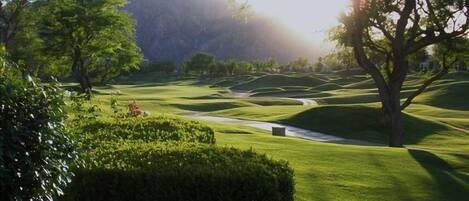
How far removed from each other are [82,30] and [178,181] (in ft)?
131

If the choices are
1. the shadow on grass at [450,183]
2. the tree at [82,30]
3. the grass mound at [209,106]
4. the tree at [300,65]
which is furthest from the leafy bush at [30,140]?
the tree at [300,65]

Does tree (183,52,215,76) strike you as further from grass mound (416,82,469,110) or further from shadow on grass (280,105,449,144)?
shadow on grass (280,105,449,144)

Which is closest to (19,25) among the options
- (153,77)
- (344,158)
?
(344,158)

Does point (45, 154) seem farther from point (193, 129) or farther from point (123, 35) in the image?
point (123, 35)

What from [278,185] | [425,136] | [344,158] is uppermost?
[278,185]

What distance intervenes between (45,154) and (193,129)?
7984 mm

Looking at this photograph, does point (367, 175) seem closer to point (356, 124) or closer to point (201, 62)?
point (356, 124)

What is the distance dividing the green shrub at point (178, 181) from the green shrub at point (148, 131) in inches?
90.4

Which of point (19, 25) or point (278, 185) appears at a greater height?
point (19, 25)

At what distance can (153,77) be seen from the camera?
155 meters

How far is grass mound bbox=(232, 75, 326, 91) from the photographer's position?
4102 inches

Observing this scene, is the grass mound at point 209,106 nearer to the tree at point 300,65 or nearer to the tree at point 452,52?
the tree at point 452,52

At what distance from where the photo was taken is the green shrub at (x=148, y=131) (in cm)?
1137

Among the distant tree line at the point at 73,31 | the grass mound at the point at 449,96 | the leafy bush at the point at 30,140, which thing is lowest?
the grass mound at the point at 449,96
